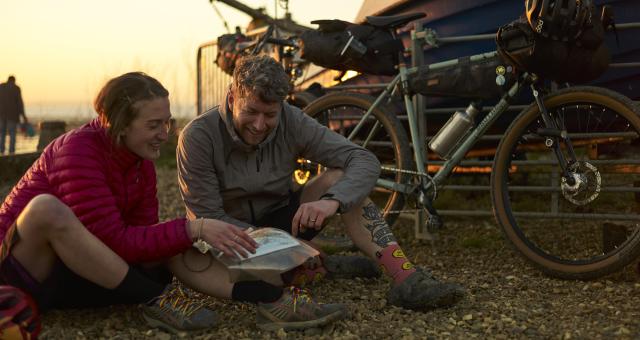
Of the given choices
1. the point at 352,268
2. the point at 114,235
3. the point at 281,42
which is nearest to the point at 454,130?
the point at 352,268

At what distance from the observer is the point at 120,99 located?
8.11 ft

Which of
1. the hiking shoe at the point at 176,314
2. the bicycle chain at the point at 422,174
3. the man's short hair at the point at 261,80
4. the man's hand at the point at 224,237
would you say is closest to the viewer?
the man's hand at the point at 224,237

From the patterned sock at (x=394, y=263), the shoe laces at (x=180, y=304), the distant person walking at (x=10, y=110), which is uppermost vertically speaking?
the patterned sock at (x=394, y=263)

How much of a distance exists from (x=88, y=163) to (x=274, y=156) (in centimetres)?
89

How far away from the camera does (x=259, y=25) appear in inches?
321

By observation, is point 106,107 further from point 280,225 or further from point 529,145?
point 529,145

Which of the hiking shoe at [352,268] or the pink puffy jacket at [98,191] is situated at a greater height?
the pink puffy jacket at [98,191]

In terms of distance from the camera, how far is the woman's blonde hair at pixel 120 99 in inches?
97.2

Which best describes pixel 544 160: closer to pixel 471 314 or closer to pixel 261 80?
pixel 471 314

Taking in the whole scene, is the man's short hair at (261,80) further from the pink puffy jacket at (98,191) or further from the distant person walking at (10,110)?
the distant person walking at (10,110)

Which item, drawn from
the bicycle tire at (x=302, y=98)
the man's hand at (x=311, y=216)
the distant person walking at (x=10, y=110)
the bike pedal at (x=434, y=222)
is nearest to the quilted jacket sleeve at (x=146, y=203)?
the man's hand at (x=311, y=216)

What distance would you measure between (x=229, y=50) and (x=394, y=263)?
2871 mm

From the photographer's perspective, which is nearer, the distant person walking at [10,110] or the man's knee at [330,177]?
the man's knee at [330,177]

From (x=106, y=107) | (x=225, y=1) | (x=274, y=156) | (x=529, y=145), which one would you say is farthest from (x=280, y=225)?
(x=225, y=1)
